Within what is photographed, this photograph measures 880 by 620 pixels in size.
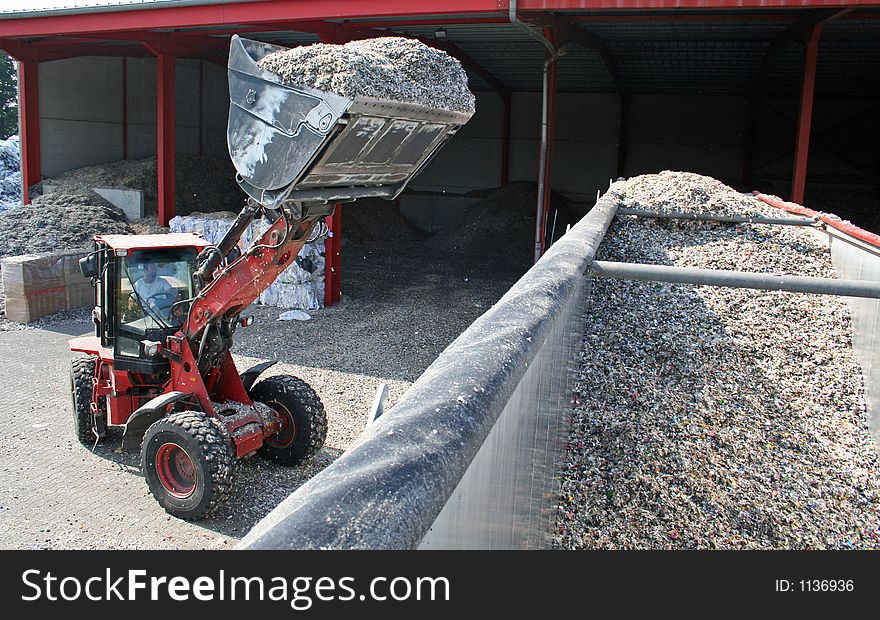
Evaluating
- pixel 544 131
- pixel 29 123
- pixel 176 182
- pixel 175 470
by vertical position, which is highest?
pixel 29 123

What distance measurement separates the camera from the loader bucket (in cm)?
509

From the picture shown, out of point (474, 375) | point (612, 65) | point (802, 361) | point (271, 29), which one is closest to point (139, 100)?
point (271, 29)

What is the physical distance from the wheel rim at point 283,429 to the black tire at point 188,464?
0.75 meters

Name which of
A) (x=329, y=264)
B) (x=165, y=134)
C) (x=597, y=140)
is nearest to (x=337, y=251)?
(x=329, y=264)

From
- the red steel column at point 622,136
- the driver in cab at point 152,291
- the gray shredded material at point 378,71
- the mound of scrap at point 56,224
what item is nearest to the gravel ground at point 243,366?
A: the driver in cab at point 152,291

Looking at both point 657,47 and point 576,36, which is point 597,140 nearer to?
point 657,47

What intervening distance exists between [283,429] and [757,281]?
4.36 m

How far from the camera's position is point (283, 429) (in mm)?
7105

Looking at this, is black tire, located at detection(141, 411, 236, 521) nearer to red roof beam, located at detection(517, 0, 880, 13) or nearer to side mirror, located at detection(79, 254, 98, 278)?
side mirror, located at detection(79, 254, 98, 278)

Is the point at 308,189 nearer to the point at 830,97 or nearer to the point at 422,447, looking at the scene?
the point at 422,447

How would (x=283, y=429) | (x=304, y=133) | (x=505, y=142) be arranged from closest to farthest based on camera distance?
(x=304, y=133) → (x=283, y=429) → (x=505, y=142)

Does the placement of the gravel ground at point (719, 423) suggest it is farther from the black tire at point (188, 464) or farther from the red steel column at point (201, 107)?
the red steel column at point (201, 107)

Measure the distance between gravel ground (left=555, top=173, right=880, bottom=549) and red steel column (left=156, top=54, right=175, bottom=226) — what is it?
37.5 feet
